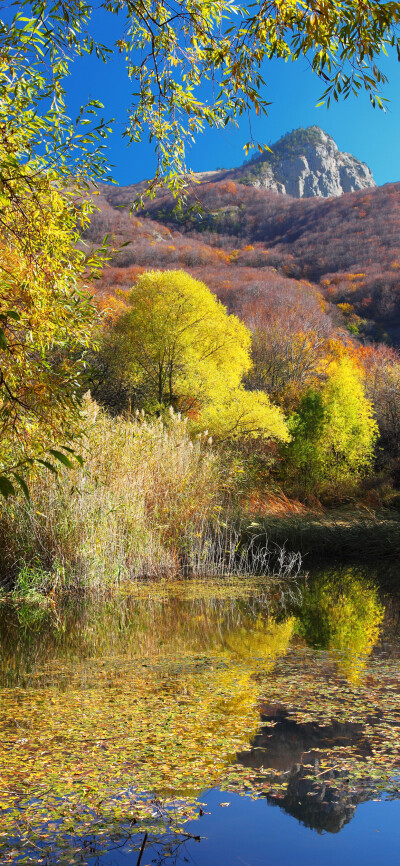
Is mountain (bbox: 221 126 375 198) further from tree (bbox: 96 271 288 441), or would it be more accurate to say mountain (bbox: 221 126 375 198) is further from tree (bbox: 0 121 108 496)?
tree (bbox: 0 121 108 496)

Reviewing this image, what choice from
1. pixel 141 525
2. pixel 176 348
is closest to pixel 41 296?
pixel 141 525

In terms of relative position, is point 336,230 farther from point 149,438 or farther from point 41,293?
point 41,293

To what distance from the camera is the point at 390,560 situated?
12344mm

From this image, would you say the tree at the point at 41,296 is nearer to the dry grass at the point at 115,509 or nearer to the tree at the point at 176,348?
the dry grass at the point at 115,509

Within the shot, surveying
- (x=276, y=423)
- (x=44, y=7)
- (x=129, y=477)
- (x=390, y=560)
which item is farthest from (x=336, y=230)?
(x=44, y=7)

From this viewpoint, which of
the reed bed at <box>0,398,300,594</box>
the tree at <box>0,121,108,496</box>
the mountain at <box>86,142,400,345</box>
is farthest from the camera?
the mountain at <box>86,142,400,345</box>

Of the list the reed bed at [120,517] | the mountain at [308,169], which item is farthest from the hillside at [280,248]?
the reed bed at [120,517]

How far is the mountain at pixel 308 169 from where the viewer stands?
236 ft

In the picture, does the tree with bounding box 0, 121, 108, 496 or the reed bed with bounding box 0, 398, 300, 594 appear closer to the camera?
the tree with bounding box 0, 121, 108, 496

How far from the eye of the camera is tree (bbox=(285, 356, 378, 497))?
1645cm

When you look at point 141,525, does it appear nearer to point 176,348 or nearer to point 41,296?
point 41,296

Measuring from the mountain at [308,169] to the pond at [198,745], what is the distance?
68244 millimetres

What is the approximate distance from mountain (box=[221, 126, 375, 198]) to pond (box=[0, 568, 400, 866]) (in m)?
68.2

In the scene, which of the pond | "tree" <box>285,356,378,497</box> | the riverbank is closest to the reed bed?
the riverbank
